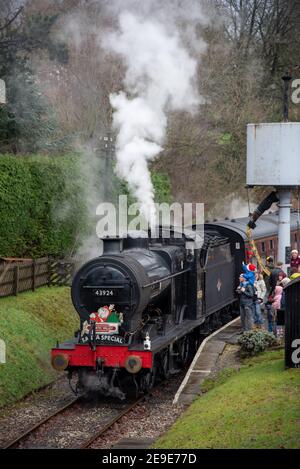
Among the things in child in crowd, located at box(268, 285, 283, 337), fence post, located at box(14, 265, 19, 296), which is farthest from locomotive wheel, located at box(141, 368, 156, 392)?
fence post, located at box(14, 265, 19, 296)

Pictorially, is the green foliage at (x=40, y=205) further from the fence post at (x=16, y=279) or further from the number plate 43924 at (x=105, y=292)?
the number plate 43924 at (x=105, y=292)

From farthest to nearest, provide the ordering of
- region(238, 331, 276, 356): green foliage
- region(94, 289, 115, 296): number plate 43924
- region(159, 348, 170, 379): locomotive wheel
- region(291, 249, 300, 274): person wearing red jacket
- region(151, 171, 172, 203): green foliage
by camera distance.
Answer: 1. region(151, 171, 172, 203): green foliage
2. region(291, 249, 300, 274): person wearing red jacket
3. region(238, 331, 276, 356): green foliage
4. region(159, 348, 170, 379): locomotive wheel
5. region(94, 289, 115, 296): number plate 43924

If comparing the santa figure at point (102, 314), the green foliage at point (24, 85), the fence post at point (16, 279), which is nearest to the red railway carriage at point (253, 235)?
the fence post at point (16, 279)

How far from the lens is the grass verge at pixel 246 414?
879cm

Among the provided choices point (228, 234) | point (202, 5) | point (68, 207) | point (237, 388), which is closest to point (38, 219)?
point (68, 207)

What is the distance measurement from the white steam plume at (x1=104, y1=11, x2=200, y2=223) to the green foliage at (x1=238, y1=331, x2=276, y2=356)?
12.1 ft

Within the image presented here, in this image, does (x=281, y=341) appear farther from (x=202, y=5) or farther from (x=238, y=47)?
(x=238, y=47)

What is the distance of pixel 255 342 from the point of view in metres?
13.9

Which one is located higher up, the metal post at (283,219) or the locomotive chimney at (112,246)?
the metal post at (283,219)

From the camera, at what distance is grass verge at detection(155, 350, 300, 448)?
28.8ft

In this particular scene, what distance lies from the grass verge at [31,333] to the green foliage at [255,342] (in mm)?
4043

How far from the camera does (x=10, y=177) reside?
18188 mm

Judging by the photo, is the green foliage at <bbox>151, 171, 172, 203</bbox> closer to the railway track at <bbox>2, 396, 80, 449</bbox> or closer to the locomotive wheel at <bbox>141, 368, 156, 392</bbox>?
the locomotive wheel at <bbox>141, 368, 156, 392</bbox>

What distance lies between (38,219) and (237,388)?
395 inches
